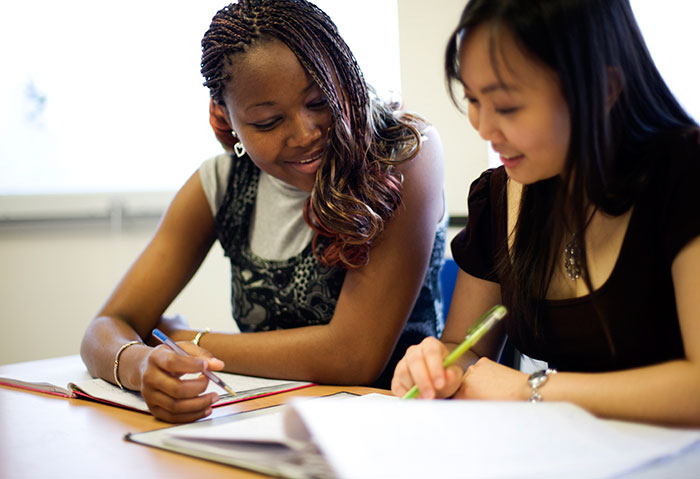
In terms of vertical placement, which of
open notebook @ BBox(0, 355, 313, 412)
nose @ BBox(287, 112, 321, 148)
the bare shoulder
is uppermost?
nose @ BBox(287, 112, 321, 148)

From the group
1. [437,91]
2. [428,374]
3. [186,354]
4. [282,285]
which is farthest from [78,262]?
[428,374]

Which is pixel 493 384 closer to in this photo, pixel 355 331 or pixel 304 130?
pixel 355 331

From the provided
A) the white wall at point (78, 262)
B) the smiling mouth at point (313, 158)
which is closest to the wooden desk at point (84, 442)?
the smiling mouth at point (313, 158)

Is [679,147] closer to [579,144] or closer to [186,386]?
[579,144]

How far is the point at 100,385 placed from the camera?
1296 mm

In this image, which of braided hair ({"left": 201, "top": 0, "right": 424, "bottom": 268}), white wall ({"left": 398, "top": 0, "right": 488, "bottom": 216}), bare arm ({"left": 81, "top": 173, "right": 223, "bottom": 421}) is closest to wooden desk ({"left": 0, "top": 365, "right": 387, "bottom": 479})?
bare arm ({"left": 81, "top": 173, "right": 223, "bottom": 421})

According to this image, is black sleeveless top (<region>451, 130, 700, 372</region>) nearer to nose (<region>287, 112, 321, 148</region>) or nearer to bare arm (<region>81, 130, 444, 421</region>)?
bare arm (<region>81, 130, 444, 421</region>)

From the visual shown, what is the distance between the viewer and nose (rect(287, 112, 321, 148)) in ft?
4.35

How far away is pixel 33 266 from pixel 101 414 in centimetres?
197

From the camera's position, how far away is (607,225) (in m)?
1.00

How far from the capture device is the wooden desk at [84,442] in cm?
81

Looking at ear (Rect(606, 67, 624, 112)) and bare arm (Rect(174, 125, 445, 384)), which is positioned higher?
ear (Rect(606, 67, 624, 112))

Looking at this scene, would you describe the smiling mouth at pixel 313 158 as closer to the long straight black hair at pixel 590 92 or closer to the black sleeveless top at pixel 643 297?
the long straight black hair at pixel 590 92

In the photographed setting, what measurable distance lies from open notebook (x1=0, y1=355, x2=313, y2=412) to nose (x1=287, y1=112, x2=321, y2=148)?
0.45 metres
